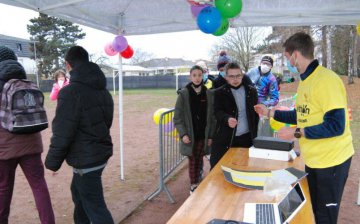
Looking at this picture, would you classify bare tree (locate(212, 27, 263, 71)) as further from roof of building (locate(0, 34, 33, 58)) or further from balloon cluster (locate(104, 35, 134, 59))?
balloon cluster (locate(104, 35, 134, 59))

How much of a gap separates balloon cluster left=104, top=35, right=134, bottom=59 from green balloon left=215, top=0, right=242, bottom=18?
1560mm

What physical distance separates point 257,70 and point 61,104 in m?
3.76

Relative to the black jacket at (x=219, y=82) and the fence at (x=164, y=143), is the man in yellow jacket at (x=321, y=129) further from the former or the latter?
the black jacket at (x=219, y=82)

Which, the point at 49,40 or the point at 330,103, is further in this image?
the point at 49,40

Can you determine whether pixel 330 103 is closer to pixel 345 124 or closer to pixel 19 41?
pixel 345 124

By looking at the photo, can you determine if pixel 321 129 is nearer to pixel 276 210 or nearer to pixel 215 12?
pixel 276 210

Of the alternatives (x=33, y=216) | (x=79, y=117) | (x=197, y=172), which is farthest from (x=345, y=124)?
(x=33, y=216)

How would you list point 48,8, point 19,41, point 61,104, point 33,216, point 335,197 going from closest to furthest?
point 335,197, point 61,104, point 48,8, point 33,216, point 19,41

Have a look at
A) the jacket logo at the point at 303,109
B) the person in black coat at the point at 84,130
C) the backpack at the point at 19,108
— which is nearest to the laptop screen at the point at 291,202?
the jacket logo at the point at 303,109

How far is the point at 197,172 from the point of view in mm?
4277

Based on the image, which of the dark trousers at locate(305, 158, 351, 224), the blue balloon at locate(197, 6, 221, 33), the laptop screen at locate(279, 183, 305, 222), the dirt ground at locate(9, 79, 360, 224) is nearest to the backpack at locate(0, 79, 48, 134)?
the dirt ground at locate(9, 79, 360, 224)

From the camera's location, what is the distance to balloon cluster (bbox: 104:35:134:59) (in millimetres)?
4438

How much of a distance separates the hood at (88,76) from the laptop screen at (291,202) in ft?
5.47

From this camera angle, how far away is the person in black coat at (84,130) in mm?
2375
